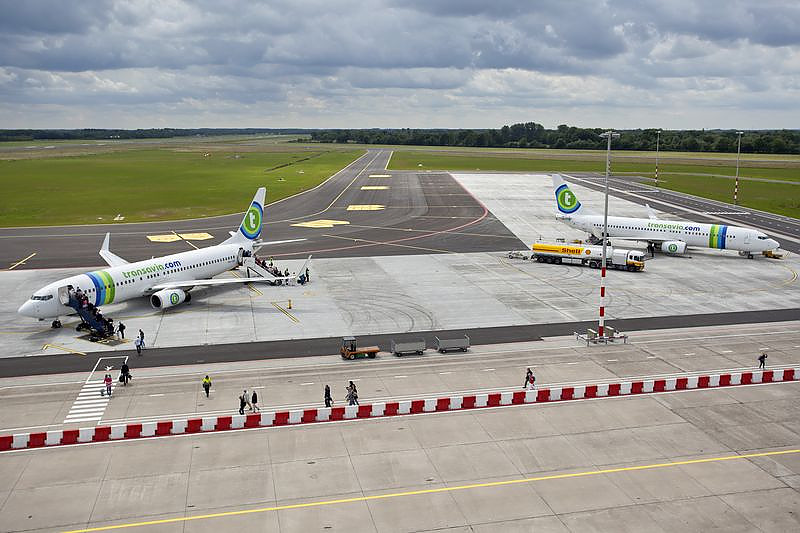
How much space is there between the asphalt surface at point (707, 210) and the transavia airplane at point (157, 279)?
72.0 m

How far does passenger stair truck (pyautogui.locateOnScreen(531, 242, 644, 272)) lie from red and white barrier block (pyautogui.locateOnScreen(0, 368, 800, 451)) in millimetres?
32900

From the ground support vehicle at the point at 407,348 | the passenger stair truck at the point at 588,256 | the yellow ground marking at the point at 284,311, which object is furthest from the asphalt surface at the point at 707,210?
the yellow ground marking at the point at 284,311

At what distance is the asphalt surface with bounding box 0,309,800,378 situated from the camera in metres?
45.4

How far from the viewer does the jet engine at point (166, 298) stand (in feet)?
187

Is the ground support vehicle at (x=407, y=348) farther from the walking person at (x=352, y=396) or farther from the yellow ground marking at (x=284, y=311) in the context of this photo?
the yellow ground marking at (x=284, y=311)

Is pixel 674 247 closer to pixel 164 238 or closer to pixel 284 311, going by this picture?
pixel 284 311

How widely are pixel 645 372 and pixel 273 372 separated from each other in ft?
81.4

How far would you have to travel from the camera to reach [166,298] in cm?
5722

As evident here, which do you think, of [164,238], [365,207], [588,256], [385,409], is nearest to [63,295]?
[385,409]

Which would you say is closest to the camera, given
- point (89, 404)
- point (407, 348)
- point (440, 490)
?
point (440, 490)

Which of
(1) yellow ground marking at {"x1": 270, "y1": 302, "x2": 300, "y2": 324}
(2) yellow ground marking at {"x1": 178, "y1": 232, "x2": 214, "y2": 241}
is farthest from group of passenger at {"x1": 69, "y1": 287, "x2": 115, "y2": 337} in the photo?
(2) yellow ground marking at {"x1": 178, "y1": 232, "x2": 214, "y2": 241}

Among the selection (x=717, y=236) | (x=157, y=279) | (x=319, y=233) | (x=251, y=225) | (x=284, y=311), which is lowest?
(x=284, y=311)

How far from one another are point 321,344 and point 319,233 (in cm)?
5193

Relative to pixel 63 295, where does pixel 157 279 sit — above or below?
below
